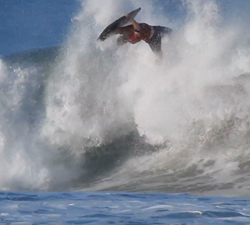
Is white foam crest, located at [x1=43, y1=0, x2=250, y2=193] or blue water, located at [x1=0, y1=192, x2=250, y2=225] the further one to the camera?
white foam crest, located at [x1=43, y1=0, x2=250, y2=193]

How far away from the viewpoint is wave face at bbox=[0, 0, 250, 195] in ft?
28.2

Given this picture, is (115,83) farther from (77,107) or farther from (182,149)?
(182,149)

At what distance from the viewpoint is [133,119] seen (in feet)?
35.2

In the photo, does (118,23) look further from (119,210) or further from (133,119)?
(119,210)

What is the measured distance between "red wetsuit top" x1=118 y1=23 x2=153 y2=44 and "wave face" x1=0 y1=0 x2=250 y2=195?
1.36 metres

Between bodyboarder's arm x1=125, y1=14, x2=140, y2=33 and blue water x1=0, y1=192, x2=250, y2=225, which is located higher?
bodyboarder's arm x1=125, y1=14, x2=140, y2=33

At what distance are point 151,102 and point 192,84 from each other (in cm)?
91

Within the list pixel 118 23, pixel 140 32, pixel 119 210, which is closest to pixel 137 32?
pixel 140 32

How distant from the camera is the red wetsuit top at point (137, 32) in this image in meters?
9.66

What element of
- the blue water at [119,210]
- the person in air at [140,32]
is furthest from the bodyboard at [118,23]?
the blue water at [119,210]

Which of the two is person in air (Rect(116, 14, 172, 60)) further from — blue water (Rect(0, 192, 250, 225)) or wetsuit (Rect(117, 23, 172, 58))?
blue water (Rect(0, 192, 250, 225))

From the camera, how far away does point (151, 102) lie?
10.7 m

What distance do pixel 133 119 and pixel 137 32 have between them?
75.3 inches

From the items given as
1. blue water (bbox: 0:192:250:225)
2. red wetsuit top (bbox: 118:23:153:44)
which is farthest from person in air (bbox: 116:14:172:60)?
blue water (bbox: 0:192:250:225)
